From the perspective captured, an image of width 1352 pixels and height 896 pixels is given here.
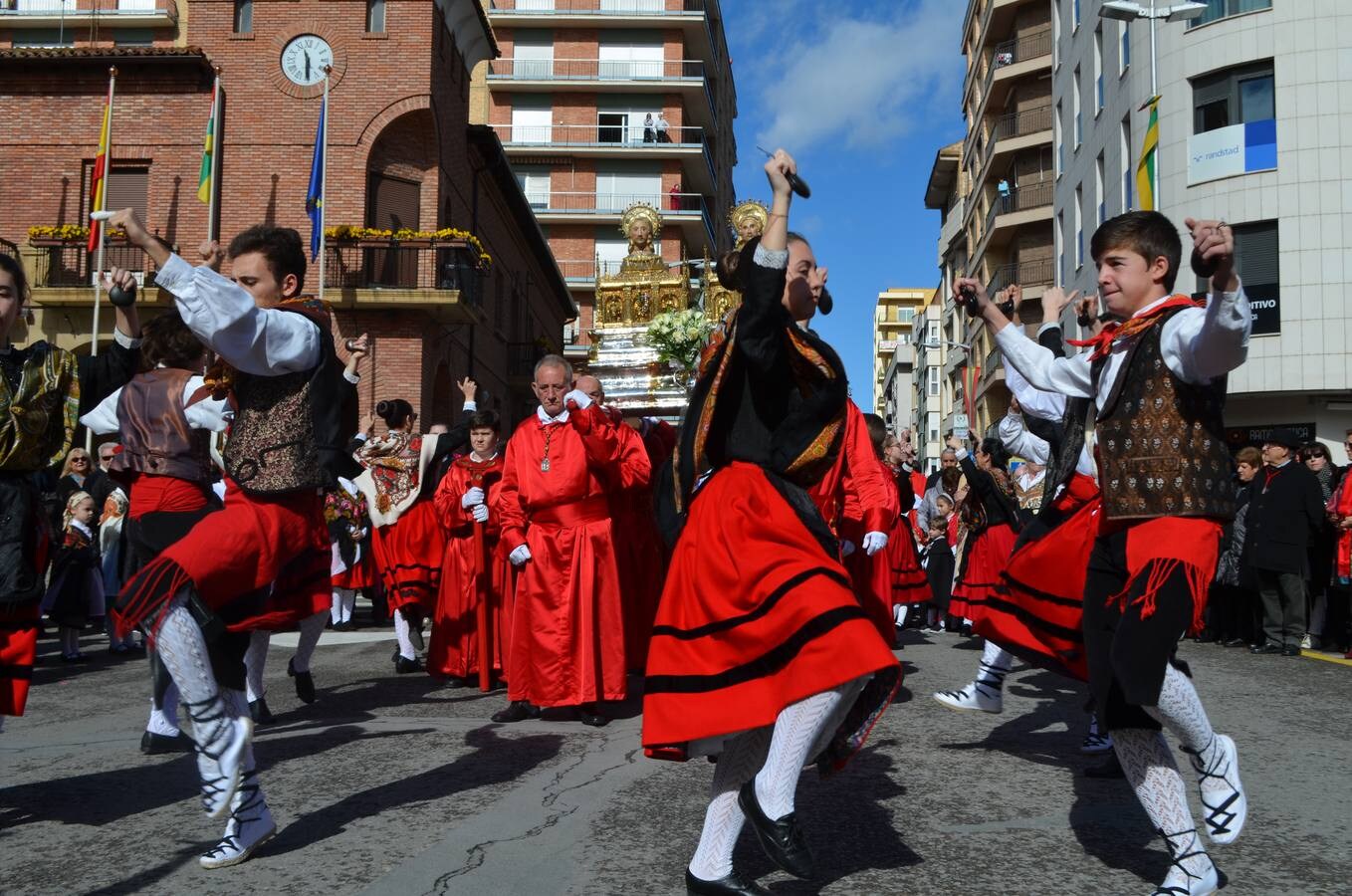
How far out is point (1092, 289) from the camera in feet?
108

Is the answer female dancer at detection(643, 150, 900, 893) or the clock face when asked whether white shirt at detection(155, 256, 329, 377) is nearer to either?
female dancer at detection(643, 150, 900, 893)

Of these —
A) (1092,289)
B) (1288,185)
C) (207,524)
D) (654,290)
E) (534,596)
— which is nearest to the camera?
(207,524)

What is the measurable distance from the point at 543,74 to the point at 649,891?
51568mm

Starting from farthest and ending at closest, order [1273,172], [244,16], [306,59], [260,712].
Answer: [1273,172], [244,16], [306,59], [260,712]

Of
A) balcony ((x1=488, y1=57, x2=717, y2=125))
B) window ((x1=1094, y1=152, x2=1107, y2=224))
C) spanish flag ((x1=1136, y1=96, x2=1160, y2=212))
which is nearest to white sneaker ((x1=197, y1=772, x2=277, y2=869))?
spanish flag ((x1=1136, y1=96, x2=1160, y2=212))

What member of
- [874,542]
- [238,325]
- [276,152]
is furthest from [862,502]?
[276,152]

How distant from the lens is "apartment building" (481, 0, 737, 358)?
5159cm

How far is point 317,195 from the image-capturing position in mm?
23016

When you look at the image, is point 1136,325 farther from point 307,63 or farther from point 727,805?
point 307,63

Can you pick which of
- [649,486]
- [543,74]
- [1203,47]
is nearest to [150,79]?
[649,486]

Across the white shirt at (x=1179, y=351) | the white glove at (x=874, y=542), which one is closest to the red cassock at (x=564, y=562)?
the white glove at (x=874, y=542)

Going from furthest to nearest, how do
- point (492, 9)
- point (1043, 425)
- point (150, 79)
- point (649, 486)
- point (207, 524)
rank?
1. point (492, 9)
2. point (150, 79)
3. point (649, 486)
4. point (1043, 425)
5. point (207, 524)

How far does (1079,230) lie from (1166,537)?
34670mm

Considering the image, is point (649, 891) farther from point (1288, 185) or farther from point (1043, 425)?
point (1288, 185)
